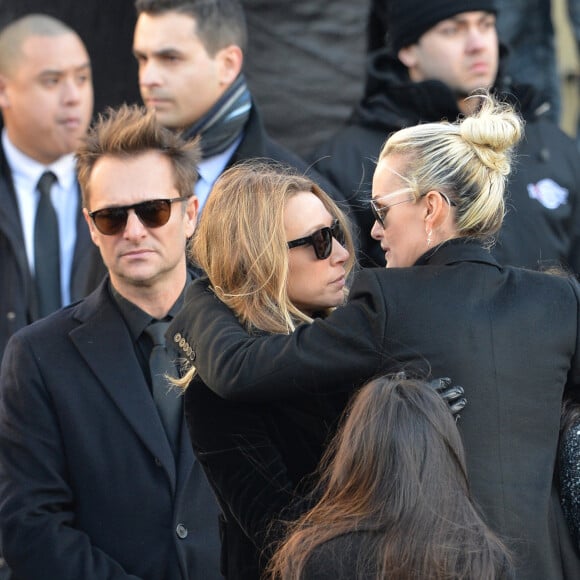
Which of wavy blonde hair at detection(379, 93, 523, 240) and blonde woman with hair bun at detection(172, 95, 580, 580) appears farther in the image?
wavy blonde hair at detection(379, 93, 523, 240)

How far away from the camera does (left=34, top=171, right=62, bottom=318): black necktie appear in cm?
546

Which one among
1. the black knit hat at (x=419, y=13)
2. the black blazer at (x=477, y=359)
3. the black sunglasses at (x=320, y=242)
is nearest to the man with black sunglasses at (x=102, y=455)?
the black sunglasses at (x=320, y=242)

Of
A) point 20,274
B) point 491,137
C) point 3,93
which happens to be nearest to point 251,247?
point 491,137

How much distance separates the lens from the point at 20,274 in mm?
5441

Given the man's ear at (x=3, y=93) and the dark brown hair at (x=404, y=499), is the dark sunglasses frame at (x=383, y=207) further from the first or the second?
the man's ear at (x=3, y=93)

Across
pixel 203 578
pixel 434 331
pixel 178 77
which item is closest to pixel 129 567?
pixel 203 578

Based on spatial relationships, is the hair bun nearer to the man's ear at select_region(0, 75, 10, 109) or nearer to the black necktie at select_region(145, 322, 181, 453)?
the black necktie at select_region(145, 322, 181, 453)

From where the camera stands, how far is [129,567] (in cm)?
403

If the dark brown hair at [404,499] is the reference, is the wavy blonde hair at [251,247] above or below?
above

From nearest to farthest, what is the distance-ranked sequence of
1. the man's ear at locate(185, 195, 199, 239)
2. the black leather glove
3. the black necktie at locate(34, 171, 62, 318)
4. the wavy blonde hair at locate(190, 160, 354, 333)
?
the black leather glove, the wavy blonde hair at locate(190, 160, 354, 333), the man's ear at locate(185, 195, 199, 239), the black necktie at locate(34, 171, 62, 318)

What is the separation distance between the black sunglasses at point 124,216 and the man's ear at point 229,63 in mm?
1492

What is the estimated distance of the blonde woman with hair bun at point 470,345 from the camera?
9.68 feet

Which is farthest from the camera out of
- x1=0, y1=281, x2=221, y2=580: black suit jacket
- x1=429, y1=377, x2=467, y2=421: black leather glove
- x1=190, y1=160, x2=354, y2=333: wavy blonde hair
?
x1=0, y1=281, x2=221, y2=580: black suit jacket

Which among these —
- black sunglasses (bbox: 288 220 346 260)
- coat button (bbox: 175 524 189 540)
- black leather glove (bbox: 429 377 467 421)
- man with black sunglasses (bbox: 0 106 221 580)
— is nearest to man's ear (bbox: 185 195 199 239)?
man with black sunglasses (bbox: 0 106 221 580)
